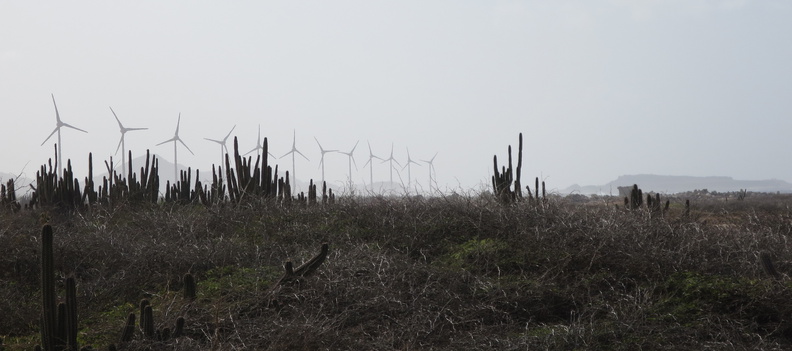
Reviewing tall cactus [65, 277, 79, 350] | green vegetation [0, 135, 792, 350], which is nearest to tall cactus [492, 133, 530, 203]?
green vegetation [0, 135, 792, 350]

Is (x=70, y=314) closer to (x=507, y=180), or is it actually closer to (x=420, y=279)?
(x=420, y=279)

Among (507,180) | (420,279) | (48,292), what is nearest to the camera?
(48,292)

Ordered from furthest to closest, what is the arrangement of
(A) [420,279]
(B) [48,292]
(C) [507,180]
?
(C) [507,180], (A) [420,279], (B) [48,292]

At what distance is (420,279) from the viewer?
951cm

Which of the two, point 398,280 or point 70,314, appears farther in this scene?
point 398,280

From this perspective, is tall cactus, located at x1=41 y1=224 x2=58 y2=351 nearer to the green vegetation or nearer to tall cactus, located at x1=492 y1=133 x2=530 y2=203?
the green vegetation

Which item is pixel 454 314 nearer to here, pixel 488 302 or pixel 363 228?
pixel 488 302

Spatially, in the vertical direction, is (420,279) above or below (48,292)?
below

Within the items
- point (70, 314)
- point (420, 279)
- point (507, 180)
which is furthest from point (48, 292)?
point (507, 180)

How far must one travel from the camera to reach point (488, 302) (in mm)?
8953

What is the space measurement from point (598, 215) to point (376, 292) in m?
4.73

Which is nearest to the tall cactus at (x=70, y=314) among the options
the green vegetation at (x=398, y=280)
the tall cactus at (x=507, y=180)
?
the green vegetation at (x=398, y=280)

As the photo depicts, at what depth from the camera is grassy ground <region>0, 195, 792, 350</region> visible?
8.03m

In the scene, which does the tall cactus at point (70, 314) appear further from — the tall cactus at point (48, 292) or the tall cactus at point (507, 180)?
the tall cactus at point (507, 180)
